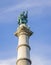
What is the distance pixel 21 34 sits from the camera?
1133 inches

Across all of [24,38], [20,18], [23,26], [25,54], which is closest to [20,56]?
[25,54]

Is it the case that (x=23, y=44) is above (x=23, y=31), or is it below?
below

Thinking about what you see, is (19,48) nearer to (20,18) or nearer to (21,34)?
(21,34)

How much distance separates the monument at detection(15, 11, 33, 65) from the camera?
26.3m

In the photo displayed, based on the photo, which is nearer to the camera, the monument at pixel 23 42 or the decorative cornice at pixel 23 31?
the monument at pixel 23 42

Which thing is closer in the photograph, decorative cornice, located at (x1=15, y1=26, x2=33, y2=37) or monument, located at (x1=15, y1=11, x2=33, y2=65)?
monument, located at (x1=15, y1=11, x2=33, y2=65)

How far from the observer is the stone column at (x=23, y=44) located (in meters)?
26.2

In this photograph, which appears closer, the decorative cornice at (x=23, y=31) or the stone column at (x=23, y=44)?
the stone column at (x=23, y=44)

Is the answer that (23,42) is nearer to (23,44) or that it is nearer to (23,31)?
(23,44)

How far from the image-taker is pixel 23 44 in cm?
2748

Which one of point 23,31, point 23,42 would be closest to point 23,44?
point 23,42

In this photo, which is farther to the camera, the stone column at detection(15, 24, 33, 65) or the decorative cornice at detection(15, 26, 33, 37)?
the decorative cornice at detection(15, 26, 33, 37)

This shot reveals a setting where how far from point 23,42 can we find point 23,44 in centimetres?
33

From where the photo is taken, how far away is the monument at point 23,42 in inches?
1034
